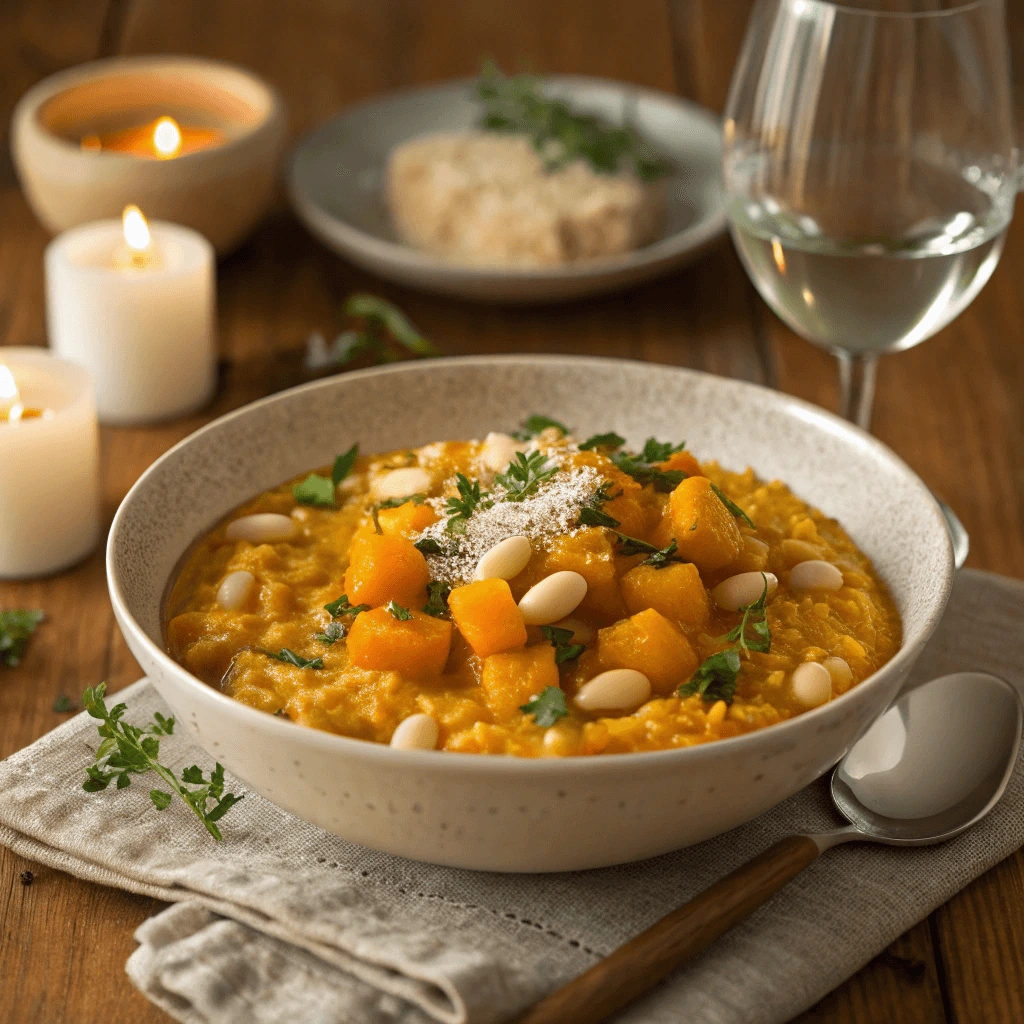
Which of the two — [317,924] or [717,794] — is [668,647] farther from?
[317,924]

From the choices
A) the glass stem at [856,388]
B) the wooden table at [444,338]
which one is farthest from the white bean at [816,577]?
the glass stem at [856,388]

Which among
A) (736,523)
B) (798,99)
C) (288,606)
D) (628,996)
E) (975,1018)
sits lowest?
(975,1018)

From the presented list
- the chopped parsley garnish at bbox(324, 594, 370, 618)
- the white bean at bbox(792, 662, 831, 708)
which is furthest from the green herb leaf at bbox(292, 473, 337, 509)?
the white bean at bbox(792, 662, 831, 708)

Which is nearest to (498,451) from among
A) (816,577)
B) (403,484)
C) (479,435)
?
(403,484)

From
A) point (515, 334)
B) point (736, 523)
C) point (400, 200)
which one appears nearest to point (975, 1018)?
point (736, 523)

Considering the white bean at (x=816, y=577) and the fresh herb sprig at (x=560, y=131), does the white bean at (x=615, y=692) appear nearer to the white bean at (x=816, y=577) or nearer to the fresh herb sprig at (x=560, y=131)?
the white bean at (x=816, y=577)

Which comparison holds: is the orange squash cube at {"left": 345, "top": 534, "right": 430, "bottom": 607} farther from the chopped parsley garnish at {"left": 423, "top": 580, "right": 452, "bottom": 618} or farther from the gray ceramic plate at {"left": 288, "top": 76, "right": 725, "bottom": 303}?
the gray ceramic plate at {"left": 288, "top": 76, "right": 725, "bottom": 303}
